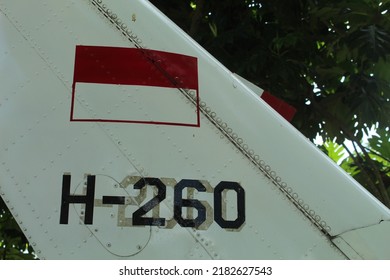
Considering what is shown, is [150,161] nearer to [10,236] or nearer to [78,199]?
[78,199]

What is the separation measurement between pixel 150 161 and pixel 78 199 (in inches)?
14.0

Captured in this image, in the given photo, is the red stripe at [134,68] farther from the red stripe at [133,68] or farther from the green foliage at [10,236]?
the green foliage at [10,236]

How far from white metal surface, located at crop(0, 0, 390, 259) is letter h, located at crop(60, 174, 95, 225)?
2cm

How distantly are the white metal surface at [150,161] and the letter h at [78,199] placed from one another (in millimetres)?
18

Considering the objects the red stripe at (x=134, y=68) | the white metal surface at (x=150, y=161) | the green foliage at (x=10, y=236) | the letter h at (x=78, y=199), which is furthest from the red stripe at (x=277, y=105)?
the green foliage at (x=10, y=236)

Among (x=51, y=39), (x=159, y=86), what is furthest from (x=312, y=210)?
(x=51, y=39)

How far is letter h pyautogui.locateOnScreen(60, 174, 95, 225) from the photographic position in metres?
2.19

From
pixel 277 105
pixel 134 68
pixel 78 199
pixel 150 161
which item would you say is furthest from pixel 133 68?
pixel 277 105

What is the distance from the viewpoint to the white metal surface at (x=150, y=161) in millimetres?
2188

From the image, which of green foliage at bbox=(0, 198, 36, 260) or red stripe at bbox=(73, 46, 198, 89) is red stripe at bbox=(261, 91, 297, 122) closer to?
red stripe at bbox=(73, 46, 198, 89)

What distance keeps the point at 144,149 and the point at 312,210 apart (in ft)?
2.62

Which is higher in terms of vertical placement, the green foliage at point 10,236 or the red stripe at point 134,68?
the red stripe at point 134,68

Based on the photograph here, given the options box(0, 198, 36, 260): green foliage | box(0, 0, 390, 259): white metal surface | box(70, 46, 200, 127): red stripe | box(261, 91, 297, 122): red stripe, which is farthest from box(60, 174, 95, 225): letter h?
box(0, 198, 36, 260): green foliage

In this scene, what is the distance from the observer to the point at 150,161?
7.54 feet
